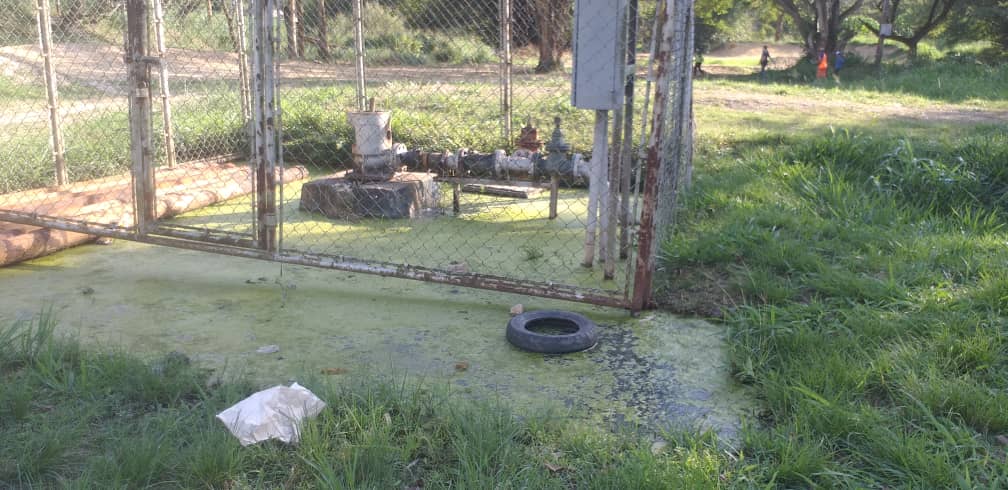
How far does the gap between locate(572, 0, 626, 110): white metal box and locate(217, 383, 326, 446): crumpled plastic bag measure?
2.74m

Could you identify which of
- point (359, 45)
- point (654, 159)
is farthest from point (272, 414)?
point (359, 45)

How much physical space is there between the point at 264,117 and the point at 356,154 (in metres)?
2.36

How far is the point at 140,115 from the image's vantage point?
17.1 ft

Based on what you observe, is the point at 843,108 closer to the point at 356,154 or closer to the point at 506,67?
the point at 506,67

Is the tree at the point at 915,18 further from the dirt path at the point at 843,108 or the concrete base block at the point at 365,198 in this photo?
the concrete base block at the point at 365,198

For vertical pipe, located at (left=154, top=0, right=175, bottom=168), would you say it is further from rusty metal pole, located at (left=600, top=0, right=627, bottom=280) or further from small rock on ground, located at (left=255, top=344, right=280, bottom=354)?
rusty metal pole, located at (left=600, top=0, right=627, bottom=280)

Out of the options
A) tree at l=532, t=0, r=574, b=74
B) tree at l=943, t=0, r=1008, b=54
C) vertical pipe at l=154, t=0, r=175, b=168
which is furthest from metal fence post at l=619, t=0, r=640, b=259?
tree at l=943, t=0, r=1008, b=54

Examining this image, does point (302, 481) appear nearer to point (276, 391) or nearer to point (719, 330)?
point (276, 391)

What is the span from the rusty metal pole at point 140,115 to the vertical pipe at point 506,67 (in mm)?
4728

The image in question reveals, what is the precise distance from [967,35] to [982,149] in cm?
2240

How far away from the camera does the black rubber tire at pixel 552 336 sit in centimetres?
428

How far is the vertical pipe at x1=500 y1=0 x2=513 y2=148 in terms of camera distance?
9172 mm

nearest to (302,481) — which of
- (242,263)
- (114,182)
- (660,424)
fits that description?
(660,424)

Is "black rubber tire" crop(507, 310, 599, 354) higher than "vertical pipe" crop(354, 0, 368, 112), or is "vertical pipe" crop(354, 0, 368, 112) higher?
"vertical pipe" crop(354, 0, 368, 112)
